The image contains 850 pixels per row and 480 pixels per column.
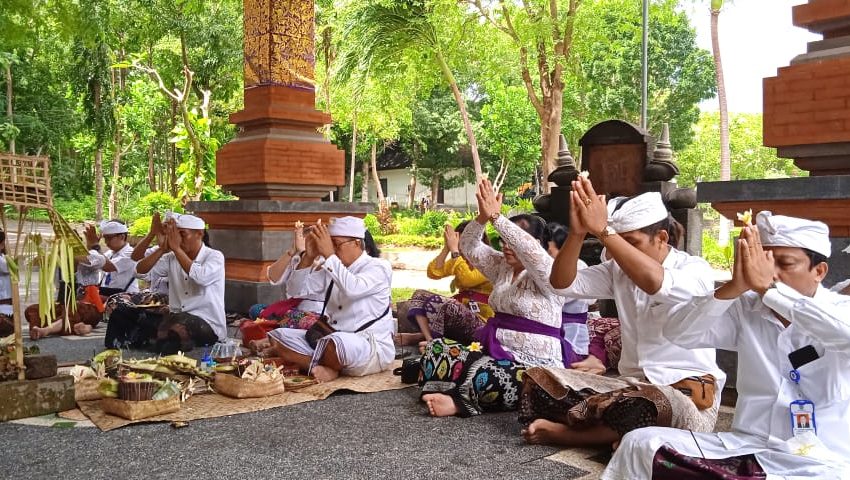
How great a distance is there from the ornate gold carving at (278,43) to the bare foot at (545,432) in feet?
20.8

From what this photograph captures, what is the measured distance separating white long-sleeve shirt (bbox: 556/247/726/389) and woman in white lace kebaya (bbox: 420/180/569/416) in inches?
23.9

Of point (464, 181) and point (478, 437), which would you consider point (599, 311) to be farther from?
point (464, 181)

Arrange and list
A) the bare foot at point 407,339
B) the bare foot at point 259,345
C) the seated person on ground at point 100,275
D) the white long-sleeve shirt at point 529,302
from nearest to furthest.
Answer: the white long-sleeve shirt at point 529,302 < the bare foot at point 259,345 < the bare foot at point 407,339 < the seated person on ground at point 100,275

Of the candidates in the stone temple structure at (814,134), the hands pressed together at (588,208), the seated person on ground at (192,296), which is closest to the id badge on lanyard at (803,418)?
the hands pressed together at (588,208)

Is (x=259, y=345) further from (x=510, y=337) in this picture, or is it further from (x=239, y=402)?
(x=510, y=337)

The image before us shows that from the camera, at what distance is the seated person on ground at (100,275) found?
324 inches

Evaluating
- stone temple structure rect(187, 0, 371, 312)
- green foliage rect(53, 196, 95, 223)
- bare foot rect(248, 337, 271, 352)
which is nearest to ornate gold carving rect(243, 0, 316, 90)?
stone temple structure rect(187, 0, 371, 312)

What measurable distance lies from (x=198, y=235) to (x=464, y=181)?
32.9m

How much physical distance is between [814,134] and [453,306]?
3.16 metres

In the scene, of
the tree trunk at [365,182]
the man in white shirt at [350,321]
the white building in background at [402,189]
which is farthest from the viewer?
the white building in background at [402,189]

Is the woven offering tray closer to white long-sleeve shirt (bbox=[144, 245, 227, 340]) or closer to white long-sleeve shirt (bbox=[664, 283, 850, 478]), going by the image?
white long-sleeve shirt (bbox=[144, 245, 227, 340])

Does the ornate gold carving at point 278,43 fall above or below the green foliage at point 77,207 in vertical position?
above

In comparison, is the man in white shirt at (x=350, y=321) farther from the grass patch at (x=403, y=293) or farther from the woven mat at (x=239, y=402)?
the grass patch at (x=403, y=293)

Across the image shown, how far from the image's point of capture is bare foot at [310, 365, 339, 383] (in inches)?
225
